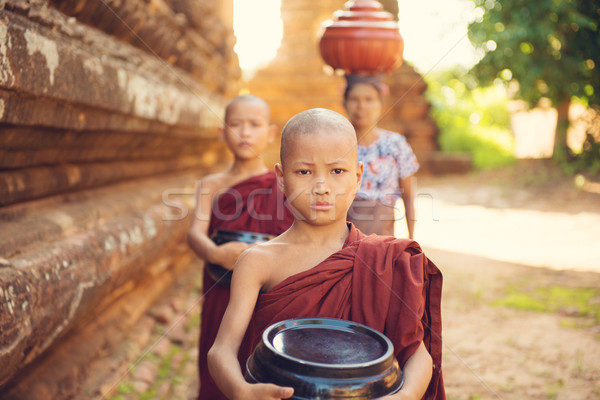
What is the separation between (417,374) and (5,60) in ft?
5.09

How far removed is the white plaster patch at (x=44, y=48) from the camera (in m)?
1.90

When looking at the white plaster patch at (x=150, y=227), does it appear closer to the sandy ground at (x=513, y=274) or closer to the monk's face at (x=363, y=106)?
the monk's face at (x=363, y=106)

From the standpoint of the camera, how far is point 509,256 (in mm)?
6535

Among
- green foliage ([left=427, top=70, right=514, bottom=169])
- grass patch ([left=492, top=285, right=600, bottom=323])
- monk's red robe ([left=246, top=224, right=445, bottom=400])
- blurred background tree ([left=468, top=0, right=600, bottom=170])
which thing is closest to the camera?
monk's red robe ([left=246, top=224, right=445, bottom=400])

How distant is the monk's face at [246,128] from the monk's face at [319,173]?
1.32m

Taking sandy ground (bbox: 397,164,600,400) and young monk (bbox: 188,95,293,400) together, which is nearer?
young monk (bbox: 188,95,293,400)

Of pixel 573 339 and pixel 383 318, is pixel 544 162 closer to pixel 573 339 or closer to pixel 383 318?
pixel 573 339

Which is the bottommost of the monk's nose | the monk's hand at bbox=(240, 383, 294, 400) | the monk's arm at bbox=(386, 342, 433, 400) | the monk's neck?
the monk's arm at bbox=(386, 342, 433, 400)

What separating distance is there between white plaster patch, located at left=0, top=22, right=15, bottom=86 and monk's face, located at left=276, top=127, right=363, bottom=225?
0.93 meters

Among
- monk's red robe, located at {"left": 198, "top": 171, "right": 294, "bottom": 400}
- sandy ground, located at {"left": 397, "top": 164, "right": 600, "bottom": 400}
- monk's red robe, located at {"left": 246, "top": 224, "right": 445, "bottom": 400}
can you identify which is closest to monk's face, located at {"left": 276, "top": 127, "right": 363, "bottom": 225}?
monk's red robe, located at {"left": 246, "top": 224, "right": 445, "bottom": 400}

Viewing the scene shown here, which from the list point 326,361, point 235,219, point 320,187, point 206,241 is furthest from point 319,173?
point 235,219

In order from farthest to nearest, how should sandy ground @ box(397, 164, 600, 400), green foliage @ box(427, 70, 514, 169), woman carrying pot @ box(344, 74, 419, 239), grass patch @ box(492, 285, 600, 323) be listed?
green foliage @ box(427, 70, 514, 169)
grass patch @ box(492, 285, 600, 323)
sandy ground @ box(397, 164, 600, 400)
woman carrying pot @ box(344, 74, 419, 239)

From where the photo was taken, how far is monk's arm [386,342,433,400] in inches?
54.5

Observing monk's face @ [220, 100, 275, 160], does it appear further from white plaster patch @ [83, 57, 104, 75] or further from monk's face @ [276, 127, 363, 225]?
monk's face @ [276, 127, 363, 225]
